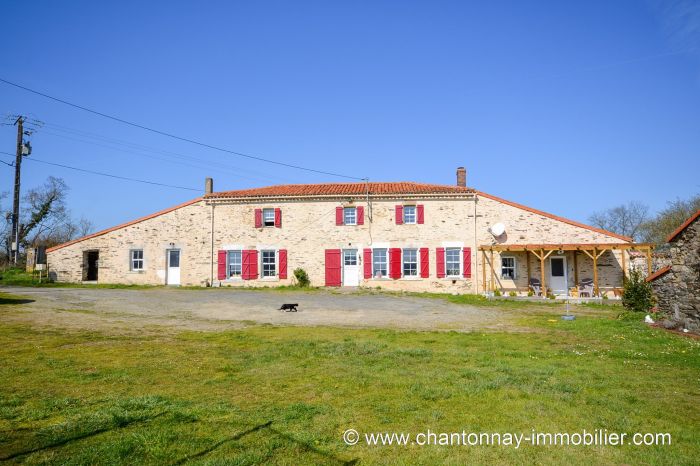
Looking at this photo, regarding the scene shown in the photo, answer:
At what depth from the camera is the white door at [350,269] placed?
23844 mm

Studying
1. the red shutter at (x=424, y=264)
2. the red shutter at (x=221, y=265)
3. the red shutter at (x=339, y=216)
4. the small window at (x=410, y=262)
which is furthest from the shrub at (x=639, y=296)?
the red shutter at (x=221, y=265)

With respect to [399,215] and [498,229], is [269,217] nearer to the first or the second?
[399,215]

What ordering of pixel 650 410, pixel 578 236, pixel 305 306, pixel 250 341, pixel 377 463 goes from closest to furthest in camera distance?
pixel 377 463 < pixel 650 410 < pixel 250 341 < pixel 305 306 < pixel 578 236

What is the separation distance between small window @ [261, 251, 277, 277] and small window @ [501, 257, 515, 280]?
11.8 metres

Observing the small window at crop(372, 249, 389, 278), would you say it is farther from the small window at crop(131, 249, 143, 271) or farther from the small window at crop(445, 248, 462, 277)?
the small window at crop(131, 249, 143, 271)

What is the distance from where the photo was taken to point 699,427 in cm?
448

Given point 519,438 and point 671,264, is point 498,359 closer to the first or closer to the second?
point 519,438

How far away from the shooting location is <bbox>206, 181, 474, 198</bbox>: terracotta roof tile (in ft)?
78.4

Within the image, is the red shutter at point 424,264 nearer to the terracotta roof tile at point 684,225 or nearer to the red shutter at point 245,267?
the red shutter at point 245,267

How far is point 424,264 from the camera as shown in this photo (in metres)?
23.4

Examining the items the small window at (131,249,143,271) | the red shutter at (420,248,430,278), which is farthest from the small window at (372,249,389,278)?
the small window at (131,249,143,271)

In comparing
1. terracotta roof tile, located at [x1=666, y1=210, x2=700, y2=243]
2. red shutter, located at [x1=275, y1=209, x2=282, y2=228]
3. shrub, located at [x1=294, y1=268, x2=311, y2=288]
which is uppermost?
red shutter, located at [x1=275, y1=209, x2=282, y2=228]

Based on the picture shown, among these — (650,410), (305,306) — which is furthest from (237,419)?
(305,306)

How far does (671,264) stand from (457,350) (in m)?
7.76
